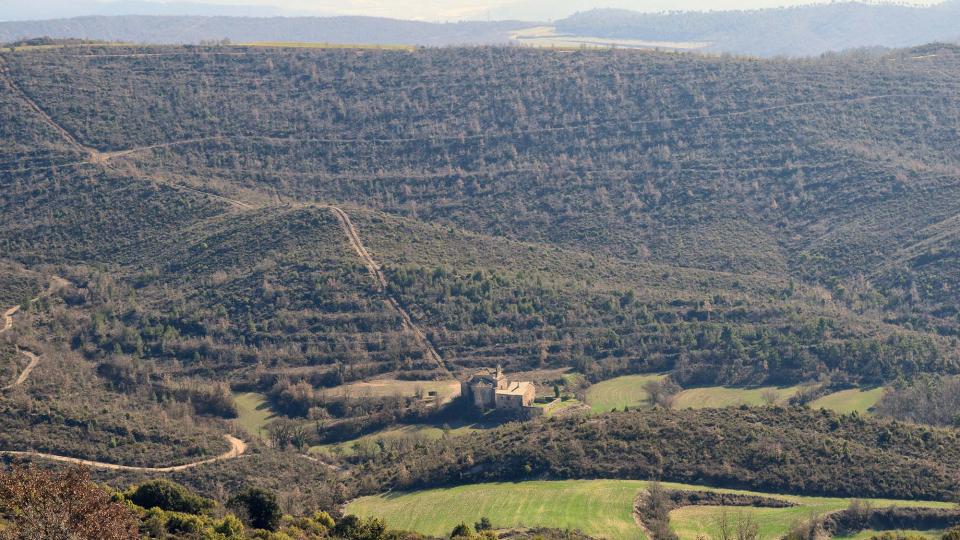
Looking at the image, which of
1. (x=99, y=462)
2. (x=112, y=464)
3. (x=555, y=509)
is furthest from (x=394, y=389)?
(x=555, y=509)

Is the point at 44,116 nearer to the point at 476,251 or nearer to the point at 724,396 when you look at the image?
the point at 476,251

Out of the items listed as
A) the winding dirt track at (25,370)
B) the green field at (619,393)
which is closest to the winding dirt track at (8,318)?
the winding dirt track at (25,370)

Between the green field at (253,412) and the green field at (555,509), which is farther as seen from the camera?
the green field at (253,412)

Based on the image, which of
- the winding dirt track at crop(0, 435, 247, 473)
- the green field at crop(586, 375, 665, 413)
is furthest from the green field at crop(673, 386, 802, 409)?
the winding dirt track at crop(0, 435, 247, 473)

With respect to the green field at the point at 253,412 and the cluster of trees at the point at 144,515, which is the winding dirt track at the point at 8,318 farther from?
the cluster of trees at the point at 144,515

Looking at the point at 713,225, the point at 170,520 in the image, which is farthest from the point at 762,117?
the point at 170,520

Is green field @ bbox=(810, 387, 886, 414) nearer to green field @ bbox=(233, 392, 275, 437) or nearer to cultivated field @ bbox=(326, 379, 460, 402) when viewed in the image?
cultivated field @ bbox=(326, 379, 460, 402)
